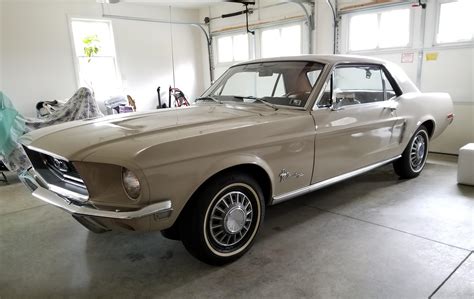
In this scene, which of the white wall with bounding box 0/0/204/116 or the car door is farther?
the white wall with bounding box 0/0/204/116

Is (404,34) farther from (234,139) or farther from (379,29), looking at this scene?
(234,139)

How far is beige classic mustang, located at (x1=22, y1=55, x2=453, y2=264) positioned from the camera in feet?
6.25

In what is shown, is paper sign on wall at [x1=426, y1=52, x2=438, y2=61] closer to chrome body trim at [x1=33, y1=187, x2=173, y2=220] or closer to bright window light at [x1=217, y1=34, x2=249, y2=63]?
bright window light at [x1=217, y1=34, x2=249, y2=63]

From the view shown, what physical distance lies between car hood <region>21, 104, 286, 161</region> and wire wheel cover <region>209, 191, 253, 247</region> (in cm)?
49

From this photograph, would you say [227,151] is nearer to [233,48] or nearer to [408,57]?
[408,57]

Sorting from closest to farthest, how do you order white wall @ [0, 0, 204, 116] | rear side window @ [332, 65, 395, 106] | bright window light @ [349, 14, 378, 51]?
rear side window @ [332, 65, 395, 106] → bright window light @ [349, 14, 378, 51] → white wall @ [0, 0, 204, 116]

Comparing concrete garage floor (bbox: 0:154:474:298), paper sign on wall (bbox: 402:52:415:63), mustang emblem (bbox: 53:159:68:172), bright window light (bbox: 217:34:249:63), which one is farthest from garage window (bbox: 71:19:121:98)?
paper sign on wall (bbox: 402:52:415:63)

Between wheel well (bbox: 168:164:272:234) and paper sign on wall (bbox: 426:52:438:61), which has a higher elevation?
paper sign on wall (bbox: 426:52:438:61)

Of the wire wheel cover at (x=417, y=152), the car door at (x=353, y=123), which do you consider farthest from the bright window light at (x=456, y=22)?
the car door at (x=353, y=123)

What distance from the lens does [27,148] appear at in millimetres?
2416

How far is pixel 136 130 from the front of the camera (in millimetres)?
2238

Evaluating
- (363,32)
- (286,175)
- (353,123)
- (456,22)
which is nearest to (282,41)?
(363,32)

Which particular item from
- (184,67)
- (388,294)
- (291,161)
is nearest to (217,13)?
(184,67)

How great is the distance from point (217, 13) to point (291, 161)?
7617mm
